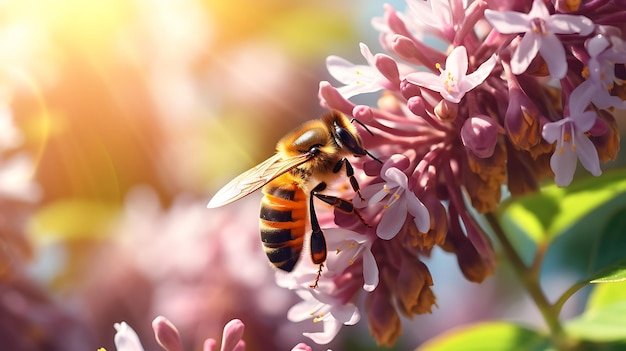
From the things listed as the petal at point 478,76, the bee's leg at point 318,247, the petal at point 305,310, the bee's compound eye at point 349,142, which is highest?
the bee's compound eye at point 349,142

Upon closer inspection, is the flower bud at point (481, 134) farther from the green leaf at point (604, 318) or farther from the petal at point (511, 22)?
the green leaf at point (604, 318)

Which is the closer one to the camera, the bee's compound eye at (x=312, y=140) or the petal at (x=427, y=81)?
the petal at (x=427, y=81)

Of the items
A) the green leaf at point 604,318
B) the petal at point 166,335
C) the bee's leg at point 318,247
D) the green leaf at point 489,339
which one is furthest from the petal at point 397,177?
the green leaf at point 489,339

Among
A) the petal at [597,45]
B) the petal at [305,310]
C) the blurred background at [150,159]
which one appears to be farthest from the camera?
the blurred background at [150,159]

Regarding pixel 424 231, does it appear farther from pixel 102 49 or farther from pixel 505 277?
pixel 102 49

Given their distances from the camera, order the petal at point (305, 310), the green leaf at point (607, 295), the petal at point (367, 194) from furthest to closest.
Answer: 1. the green leaf at point (607, 295)
2. the petal at point (305, 310)
3. the petal at point (367, 194)

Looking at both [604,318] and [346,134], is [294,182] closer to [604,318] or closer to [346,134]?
[346,134]

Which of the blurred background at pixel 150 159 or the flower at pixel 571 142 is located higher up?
the blurred background at pixel 150 159
